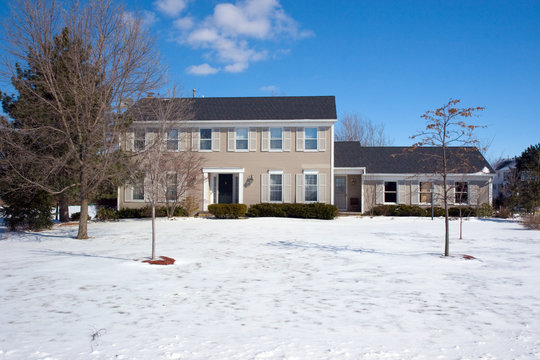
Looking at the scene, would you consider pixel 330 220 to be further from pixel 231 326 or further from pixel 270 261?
pixel 231 326

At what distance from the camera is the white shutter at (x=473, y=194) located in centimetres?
2356

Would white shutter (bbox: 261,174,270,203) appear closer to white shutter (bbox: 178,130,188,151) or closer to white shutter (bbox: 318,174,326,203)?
white shutter (bbox: 318,174,326,203)

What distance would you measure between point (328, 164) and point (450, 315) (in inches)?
678

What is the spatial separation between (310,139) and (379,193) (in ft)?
19.5

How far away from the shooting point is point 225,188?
78.3ft

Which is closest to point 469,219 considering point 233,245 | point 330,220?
point 330,220

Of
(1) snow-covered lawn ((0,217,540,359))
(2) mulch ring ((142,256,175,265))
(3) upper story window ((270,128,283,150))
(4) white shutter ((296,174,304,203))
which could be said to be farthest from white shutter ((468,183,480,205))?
(2) mulch ring ((142,256,175,265))

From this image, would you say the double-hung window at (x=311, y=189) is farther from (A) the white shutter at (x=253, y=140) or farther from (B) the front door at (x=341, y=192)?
(B) the front door at (x=341, y=192)

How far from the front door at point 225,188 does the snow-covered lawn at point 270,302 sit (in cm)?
1262

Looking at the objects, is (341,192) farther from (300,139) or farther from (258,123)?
(258,123)

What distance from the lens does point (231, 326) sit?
Result: 4.86 metres

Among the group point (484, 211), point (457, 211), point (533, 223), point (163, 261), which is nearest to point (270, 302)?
point (163, 261)

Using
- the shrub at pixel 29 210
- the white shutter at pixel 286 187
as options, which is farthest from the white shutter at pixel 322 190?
the shrub at pixel 29 210

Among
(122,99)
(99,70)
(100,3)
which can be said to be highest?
(100,3)
